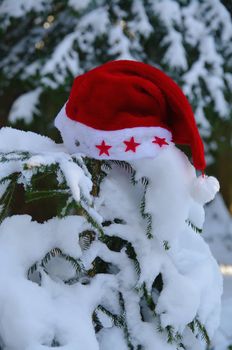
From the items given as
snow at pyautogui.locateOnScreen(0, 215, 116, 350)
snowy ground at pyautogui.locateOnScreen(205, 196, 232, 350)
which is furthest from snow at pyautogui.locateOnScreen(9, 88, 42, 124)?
snow at pyautogui.locateOnScreen(0, 215, 116, 350)

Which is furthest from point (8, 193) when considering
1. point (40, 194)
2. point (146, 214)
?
point (146, 214)

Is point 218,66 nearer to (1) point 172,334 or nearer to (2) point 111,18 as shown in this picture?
(2) point 111,18

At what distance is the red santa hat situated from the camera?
1.59 meters

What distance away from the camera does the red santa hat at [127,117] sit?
1.59 metres

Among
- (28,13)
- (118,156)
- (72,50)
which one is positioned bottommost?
(72,50)

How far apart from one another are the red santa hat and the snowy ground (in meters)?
2.20

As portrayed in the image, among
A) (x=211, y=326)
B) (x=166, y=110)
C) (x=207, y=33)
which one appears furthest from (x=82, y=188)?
Result: (x=207, y=33)

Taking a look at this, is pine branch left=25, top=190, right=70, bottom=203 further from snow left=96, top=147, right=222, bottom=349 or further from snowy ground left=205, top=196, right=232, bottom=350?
snowy ground left=205, top=196, right=232, bottom=350

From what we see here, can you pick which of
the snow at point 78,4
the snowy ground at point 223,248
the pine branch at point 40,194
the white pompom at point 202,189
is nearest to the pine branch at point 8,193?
the pine branch at point 40,194

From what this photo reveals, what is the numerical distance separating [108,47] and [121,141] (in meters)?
2.80

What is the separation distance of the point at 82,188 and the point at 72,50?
2.87 m

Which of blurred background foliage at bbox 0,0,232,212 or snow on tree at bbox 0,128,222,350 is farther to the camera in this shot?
blurred background foliage at bbox 0,0,232,212

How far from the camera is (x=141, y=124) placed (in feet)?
5.24

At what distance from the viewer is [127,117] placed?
1.59 metres
